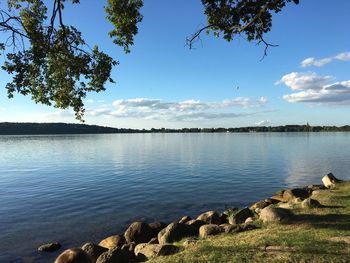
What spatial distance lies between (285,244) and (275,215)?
4357mm

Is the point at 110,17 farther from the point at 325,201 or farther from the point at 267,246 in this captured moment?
the point at 325,201

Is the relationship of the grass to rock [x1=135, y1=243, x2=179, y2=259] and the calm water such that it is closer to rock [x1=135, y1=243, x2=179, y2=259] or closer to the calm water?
rock [x1=135, y1=243, x2=179, y2=259]

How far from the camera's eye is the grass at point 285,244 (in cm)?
1137

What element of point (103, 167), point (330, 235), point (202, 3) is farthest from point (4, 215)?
point (103, 167)

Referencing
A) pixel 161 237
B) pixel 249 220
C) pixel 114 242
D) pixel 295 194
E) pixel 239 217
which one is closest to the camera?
pixel 161 237

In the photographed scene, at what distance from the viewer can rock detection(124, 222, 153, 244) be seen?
62.4 feet

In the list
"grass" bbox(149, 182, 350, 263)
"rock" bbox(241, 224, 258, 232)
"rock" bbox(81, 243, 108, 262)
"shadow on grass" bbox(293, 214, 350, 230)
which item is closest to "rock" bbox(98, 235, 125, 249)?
"rock" bbox(81, 243, 108, 262)

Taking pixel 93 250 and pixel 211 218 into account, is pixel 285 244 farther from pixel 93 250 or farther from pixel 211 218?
pixel 93 250

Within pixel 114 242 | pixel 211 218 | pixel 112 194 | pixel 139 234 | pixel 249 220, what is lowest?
pixel 112 194

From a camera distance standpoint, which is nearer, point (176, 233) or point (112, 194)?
point (176, 233)

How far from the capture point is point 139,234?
63.0 ft

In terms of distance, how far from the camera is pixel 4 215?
27141mm

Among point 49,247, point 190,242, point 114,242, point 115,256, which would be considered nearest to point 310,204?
point 190,242

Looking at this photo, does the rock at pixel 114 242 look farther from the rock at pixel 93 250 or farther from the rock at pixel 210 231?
the rock at pixel 210 231
